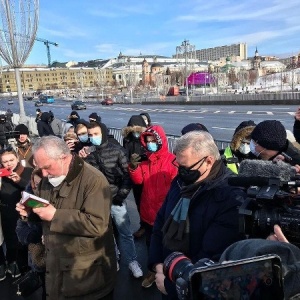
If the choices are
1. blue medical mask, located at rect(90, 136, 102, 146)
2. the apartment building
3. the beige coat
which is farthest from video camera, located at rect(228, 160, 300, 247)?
the apartment building

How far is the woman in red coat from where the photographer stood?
393 centimetres

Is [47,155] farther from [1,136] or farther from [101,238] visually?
[1,136]

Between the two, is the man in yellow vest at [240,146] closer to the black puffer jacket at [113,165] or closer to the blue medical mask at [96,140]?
the black puffer jacket at [113,165]

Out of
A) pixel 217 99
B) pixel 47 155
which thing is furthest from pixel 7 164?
pixel 217 99

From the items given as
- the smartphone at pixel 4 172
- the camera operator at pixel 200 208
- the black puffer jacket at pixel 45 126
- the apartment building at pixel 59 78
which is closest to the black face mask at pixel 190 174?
the camera operator at pixel 200 208

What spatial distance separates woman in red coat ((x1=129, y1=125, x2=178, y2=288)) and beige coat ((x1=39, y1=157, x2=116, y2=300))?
1234 mm

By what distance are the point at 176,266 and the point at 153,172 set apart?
2406 mm

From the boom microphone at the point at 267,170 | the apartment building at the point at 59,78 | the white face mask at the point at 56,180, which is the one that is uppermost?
the apartment building at the point at 59,78

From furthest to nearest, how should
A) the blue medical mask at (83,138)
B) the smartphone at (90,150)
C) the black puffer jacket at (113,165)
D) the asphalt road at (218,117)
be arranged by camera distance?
the asphalt road at (218,117) → the blue medical mask at (83,138) → the smartphone at (90,150) → the black puffer jacket at (113,165)

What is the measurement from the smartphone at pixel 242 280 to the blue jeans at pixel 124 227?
3.12 m

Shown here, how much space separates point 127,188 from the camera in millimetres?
4105

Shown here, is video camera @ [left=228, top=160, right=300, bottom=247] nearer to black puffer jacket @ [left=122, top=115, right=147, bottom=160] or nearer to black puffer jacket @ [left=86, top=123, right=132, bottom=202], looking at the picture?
black puffer jacket @ [left=86, top=123, right=132, bottom=202]

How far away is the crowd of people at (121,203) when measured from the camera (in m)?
2.04

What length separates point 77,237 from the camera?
266cm
